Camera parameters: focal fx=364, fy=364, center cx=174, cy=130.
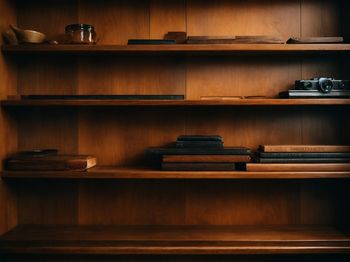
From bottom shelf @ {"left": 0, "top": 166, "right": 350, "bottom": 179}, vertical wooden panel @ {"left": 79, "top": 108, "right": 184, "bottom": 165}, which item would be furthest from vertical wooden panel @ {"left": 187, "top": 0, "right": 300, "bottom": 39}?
bottom shelf @ {"left": 0, "top": 166, "right": 350, "bottom": 179}

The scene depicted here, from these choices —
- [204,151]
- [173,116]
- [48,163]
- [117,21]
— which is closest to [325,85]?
[204,151]

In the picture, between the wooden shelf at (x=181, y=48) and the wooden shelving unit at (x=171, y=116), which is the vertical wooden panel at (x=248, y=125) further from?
the wooden shelf at (x=181, y=48)

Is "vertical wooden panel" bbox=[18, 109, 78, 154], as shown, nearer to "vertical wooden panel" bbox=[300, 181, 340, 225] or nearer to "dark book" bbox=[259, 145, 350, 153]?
"dark book" bbox=[259, 145, 350, 153]

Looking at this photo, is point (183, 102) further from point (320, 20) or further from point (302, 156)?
point (320, 20)

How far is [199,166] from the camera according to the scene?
169 cm

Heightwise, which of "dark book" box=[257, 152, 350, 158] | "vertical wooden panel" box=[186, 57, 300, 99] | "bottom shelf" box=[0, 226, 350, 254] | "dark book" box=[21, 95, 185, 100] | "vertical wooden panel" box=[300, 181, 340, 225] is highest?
"vertical wooden panel" box=[186, 57, 300, 99]

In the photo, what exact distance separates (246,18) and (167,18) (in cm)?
42

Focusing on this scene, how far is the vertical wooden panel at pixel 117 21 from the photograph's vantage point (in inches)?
75.8

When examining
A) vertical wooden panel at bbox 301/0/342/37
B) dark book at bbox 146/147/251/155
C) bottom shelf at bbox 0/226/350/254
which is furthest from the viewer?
vertical wooden panel at bbox 301/0/342/37

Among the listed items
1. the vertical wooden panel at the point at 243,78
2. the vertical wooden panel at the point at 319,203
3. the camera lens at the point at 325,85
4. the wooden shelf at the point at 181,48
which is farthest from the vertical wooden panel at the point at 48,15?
the vertical wooden panel at the point at 319,203

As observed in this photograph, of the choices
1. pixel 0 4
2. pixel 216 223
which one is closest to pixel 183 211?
pixel 216 223

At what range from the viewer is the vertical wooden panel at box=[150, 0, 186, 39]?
6.30 ft

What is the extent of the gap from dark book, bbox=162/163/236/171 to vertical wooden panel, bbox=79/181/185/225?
0.81 feet

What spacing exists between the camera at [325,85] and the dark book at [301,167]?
13.8 inches
